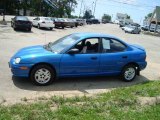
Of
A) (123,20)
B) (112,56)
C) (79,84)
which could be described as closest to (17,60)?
(79,84)

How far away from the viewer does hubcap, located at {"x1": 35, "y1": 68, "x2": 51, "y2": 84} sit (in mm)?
8430

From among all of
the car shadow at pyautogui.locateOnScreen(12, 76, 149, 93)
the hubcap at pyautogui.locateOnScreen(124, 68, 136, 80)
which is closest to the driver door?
the car shadow at pyautogui.locateOnScreen(12, 76, 149, 93)

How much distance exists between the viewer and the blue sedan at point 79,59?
8.38 metres

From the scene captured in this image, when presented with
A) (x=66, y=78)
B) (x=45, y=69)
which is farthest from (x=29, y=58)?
(x=66, y=78)

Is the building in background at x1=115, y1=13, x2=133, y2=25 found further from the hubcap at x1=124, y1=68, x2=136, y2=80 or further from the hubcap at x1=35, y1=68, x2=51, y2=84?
the hubcap at x1=35, y1=68, x2=51, y2=84

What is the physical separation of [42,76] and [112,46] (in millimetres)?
2472

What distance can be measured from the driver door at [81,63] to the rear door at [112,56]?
209mm

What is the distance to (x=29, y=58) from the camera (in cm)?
832

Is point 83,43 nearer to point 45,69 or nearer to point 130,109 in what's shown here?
point 45,69

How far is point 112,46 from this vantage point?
948 cm

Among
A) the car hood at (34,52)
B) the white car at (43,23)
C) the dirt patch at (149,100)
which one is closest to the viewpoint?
the dirt patch at (149,100)

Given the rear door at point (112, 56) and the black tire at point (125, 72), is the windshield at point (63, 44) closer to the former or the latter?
the rear door at point (112, 56)

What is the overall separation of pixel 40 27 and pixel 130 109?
29862mm

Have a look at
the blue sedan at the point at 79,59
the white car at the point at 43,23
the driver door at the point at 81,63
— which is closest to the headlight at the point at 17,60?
the blue sedan at the point at 79,59
